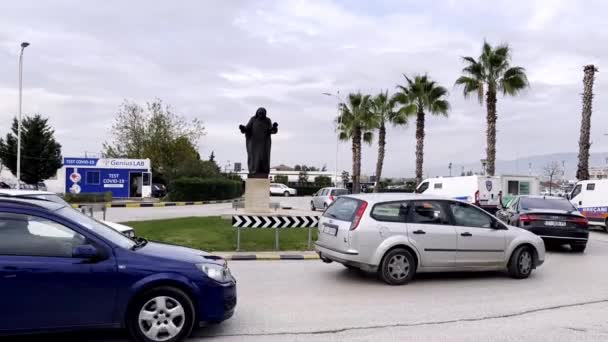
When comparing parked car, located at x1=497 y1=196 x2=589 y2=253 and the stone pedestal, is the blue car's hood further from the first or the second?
the stone pedestal

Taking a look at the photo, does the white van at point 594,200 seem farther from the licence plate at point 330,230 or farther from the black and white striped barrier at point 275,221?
the licence plate at point 330,230

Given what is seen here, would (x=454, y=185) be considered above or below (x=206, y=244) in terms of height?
above

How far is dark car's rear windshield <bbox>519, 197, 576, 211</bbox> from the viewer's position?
14.4 meters

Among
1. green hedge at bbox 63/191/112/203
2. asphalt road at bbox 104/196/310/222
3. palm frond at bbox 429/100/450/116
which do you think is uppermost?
palm frond at bbox 429/100/450/116

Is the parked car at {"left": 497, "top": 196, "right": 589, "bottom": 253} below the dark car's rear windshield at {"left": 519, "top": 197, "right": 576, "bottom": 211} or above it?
below

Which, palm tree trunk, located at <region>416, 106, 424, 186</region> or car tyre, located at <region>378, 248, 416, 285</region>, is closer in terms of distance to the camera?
car tyre, located at <region>378, 248, 416, 285</region>

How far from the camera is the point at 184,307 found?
204 inches

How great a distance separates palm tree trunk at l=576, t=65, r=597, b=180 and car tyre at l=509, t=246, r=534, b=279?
Result: 72.2 feet

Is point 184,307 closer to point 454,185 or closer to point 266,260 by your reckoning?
point 266,260

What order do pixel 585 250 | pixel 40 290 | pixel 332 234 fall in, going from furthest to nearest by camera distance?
pixel 585 250 < pixel 332 234 < pixel 40 290

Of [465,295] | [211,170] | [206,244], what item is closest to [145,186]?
[211,170]

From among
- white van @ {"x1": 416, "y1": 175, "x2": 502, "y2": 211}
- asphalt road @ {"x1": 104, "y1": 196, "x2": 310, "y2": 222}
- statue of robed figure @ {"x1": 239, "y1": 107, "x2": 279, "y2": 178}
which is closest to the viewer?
statue of robed figure @ {"x1": 239, "y1": 107, "x2": 279, "y2": 178}

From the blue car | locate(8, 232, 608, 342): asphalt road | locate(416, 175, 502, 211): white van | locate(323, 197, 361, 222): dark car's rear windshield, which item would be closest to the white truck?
locate(416, 175, 502, 211): white van

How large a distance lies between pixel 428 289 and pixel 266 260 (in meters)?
4.18
